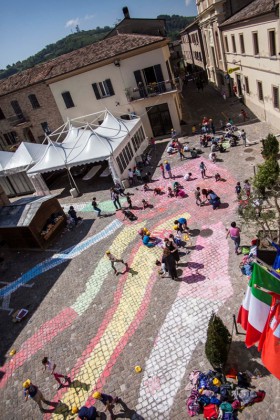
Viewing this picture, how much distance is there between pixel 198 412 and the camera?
8.05 meters

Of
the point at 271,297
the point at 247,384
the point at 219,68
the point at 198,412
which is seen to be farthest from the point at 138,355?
the point at 219,68

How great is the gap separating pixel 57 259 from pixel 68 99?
20080mm

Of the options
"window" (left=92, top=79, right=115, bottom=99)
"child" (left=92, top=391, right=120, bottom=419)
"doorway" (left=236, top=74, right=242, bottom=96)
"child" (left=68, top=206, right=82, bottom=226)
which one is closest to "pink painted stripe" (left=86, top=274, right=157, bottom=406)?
"child" (left=92, top=391, right=120, bottom=419)

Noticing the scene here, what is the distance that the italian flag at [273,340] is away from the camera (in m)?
7.26

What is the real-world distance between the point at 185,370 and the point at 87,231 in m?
10.9

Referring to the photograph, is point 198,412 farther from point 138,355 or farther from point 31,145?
point 31,145

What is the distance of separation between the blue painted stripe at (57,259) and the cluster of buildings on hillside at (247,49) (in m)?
15.5

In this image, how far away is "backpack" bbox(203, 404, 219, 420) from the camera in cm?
775

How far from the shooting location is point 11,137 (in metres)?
34.8

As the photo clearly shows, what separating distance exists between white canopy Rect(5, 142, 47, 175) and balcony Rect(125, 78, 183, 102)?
997 cm

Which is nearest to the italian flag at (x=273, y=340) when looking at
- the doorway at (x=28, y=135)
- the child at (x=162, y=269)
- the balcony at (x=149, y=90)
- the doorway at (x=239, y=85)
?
the child at (x=162, y=269)

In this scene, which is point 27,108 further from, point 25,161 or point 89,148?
point 89,148

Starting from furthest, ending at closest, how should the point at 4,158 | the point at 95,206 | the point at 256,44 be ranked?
the point at 4,158 → the point at 256,44 → the point at 95,206

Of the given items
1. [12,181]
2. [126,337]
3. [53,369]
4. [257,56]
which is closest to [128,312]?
[126,337]
